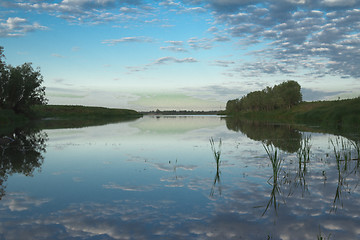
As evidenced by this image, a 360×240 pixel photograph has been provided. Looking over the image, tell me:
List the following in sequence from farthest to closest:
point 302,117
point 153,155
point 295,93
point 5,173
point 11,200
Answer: point 295,93 → point 302,117 → point 153,155 → point 5,173 → point 11,200

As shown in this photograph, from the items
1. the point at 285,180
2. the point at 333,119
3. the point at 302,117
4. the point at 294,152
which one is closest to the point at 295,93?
the point at 302,117

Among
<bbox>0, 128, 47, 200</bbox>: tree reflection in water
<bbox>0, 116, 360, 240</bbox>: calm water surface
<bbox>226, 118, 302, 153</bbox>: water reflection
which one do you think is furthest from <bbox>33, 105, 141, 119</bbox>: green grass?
<bbox>0, 116, 360, 240</bbox>: calm water surface

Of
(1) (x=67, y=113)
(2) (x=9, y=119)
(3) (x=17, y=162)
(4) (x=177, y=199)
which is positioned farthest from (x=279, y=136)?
(1) (x=67, y=113)

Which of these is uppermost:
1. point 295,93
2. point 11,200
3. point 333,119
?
point 295,93

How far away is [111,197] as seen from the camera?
8.71 m

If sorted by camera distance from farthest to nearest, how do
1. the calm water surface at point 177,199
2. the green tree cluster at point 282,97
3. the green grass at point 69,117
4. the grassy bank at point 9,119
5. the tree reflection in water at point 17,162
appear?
the green tree cluster at point 282,97 → the green grass at point 69,117 → the grassy bank at point 9,119 → the tree reflection in water at point 17,162 → the calm water surface at point 177,199

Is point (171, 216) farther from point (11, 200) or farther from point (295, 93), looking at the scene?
point (295, 93)

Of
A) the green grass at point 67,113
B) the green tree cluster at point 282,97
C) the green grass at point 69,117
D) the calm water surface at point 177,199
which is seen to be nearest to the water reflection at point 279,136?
the calm water surface at point 177,199

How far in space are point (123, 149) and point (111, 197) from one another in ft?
35.5

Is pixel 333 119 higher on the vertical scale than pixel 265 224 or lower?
higher

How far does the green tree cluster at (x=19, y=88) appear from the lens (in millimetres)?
55031

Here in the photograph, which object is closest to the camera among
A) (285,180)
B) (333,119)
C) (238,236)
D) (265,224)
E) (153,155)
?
(238,236)

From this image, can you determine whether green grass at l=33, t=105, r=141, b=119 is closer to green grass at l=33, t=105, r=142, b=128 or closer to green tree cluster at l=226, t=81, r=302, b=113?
green grass at l=33, t=105, r=142, b=128

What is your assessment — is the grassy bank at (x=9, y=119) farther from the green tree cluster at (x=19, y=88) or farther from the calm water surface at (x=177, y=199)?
the calm water surface at (x=177, y=199)
